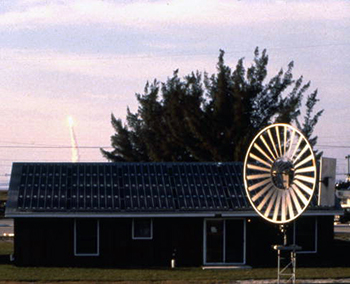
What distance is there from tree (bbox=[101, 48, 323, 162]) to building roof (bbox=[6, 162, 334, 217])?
2464cm

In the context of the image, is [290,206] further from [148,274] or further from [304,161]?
[148,274]

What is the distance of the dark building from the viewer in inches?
1131

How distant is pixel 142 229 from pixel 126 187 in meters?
2.22

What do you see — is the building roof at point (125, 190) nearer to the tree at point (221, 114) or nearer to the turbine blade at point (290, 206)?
the turbine blade at point (290, 206)

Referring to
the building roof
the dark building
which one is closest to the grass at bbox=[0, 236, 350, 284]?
the dark building

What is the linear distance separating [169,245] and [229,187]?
3853 mm

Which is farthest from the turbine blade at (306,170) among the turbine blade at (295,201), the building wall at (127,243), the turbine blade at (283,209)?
the building wall at (127,243)

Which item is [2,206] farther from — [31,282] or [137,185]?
[31,282]

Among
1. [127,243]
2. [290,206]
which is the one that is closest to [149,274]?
[127,243]

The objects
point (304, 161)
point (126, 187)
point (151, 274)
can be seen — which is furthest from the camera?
point (126, 187)

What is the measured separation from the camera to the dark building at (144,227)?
94.3ft

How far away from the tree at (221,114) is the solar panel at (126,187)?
24488 millimetres

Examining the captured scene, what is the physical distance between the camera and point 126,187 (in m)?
30.5

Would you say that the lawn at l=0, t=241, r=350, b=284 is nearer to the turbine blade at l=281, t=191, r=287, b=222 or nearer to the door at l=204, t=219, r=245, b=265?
the door at l=204, t=219, r=245, b=265
